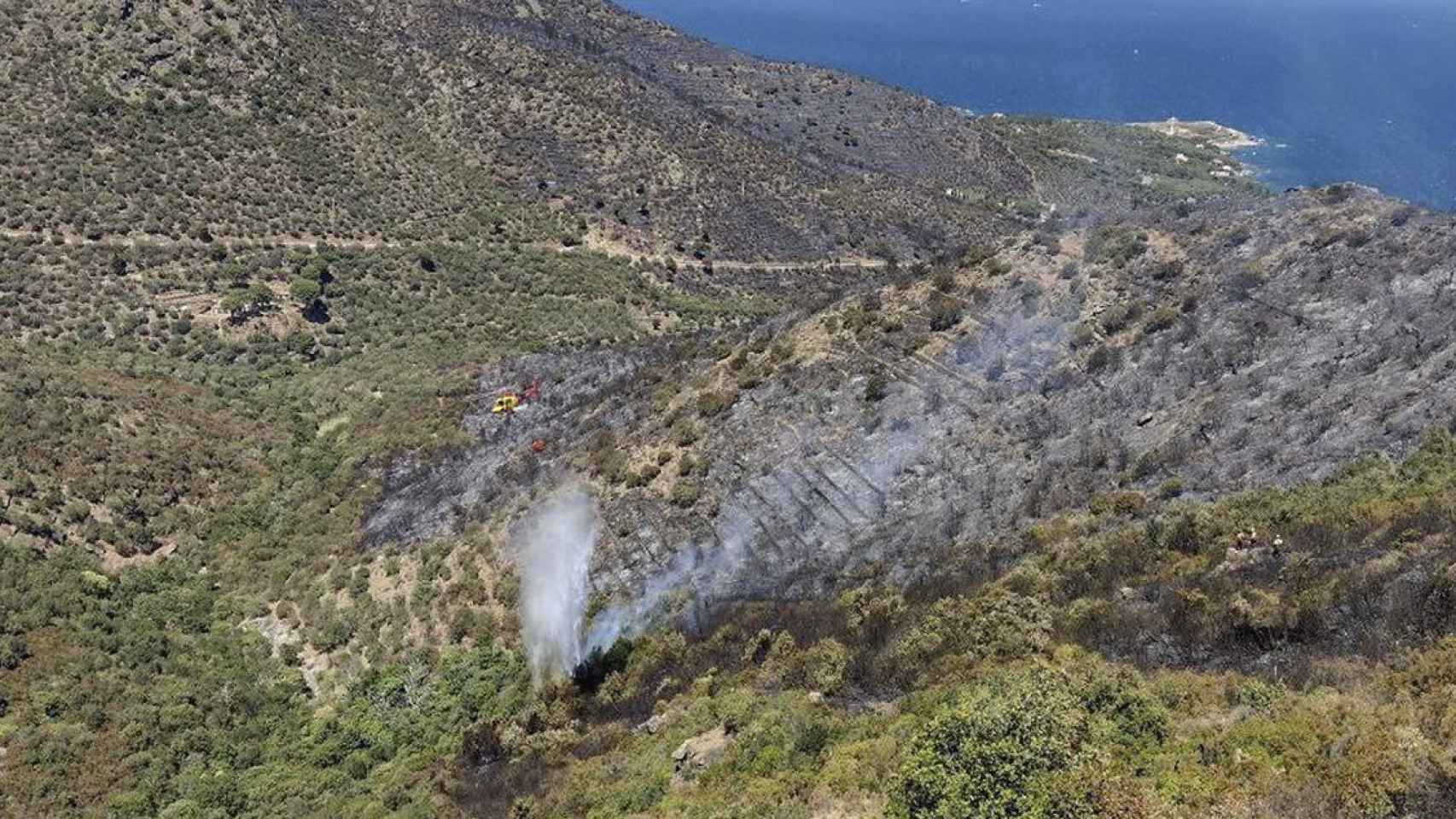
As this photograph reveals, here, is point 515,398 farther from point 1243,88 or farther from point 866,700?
point 1243,88

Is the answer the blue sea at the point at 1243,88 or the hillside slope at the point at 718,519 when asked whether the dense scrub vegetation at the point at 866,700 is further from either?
the blue sea at the point at 1243,88

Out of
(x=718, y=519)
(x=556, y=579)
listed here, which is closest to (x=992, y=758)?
(x=718, y=519)

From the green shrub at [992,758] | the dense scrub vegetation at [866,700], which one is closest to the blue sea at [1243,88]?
the dense scrub vegetation at [866,700]

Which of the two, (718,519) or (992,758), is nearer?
(992,758)

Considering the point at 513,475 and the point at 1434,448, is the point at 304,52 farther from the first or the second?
the point at 1434,448

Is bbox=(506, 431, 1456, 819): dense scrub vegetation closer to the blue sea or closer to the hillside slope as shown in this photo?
the hillside slope

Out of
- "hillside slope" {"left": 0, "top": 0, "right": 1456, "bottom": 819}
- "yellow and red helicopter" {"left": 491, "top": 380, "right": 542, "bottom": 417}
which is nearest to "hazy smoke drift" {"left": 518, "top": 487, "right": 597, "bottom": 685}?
"hillside slope" {"left": 0, "top": 0, "right": 1456, "bottom": 819}

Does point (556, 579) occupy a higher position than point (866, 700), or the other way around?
point (866, 700)

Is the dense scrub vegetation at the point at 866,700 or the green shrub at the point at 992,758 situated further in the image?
the dense scrub vegetation at the point at 866,700

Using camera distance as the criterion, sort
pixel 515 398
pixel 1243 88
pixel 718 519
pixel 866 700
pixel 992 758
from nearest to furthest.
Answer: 1. pixel 992 758
2. pixel 866 700
3. pixel 718 519
4. pixel 515 398
5. pixel 1243 88
